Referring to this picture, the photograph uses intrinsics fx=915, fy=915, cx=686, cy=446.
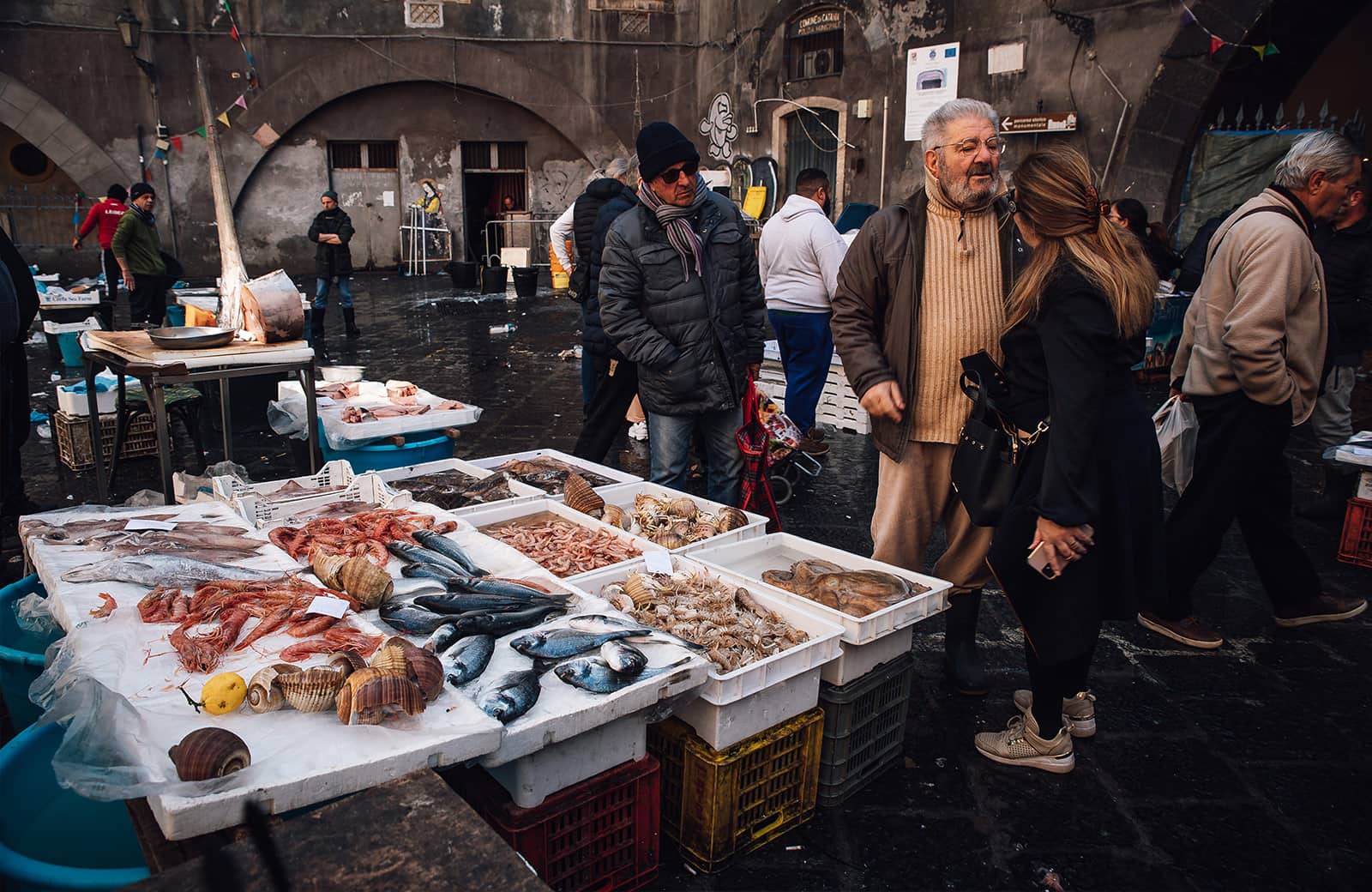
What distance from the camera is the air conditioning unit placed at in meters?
16.5

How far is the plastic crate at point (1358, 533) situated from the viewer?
16.5 feet

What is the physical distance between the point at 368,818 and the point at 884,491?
245 cm

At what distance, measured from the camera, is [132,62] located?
1898 cm

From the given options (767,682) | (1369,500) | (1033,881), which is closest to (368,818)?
(767,682)

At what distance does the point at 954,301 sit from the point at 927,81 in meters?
12.4

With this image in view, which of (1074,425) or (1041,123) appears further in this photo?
(1041,123)

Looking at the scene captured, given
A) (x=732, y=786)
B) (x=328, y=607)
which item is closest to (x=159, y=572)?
(x=328, y=607)

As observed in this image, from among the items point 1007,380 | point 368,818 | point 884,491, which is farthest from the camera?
point 884,491

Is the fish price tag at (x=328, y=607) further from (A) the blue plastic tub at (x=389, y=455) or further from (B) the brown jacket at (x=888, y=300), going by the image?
(A) the blue plastic tub at (x=389, y=455)

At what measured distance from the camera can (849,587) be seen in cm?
317

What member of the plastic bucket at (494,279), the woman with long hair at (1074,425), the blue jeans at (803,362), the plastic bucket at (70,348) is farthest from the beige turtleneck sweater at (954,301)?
the plastic bucket at (494,279)

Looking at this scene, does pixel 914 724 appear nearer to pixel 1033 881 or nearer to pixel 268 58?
pixel 1033 881

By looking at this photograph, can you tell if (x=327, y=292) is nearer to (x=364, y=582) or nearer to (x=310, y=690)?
(x=364, y=582)

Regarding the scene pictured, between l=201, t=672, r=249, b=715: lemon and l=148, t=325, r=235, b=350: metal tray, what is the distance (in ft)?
10.8
